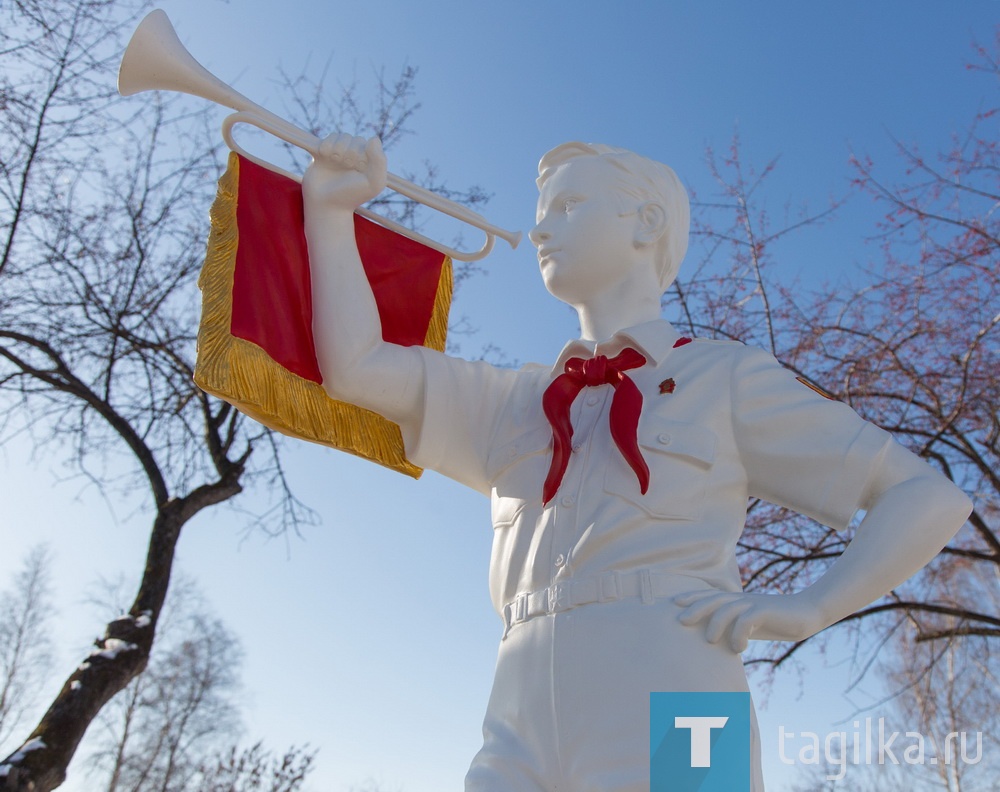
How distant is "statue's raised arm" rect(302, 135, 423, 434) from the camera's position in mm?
2863

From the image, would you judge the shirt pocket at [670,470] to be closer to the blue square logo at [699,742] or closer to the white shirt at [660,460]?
the white shirt at [660,460]

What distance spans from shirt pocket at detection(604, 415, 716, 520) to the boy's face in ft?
1.80

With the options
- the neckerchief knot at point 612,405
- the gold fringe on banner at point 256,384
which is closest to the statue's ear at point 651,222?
the neckerchief knot at point 612,405

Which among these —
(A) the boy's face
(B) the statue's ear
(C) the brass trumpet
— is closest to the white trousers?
(A) the boy's face

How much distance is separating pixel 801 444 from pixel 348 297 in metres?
1.28

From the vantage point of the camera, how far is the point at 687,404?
107 inches

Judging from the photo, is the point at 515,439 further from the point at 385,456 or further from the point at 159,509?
the point at 159,509

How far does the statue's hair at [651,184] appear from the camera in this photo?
122 inches

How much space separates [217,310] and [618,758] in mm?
1581

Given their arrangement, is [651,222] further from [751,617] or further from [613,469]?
[751,617]

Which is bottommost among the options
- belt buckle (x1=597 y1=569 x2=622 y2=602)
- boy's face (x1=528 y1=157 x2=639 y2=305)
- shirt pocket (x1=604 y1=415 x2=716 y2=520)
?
belt buckle (x1=597 y1=569 x2=622 y2=602)

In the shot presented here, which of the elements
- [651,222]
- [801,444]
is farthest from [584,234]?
[801,444]

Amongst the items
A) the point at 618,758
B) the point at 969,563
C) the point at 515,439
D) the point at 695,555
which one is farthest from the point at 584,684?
the point at 969,563

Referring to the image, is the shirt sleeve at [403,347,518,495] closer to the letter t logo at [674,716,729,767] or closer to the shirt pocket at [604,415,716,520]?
the shirt pocket at [604,415,716,520]
